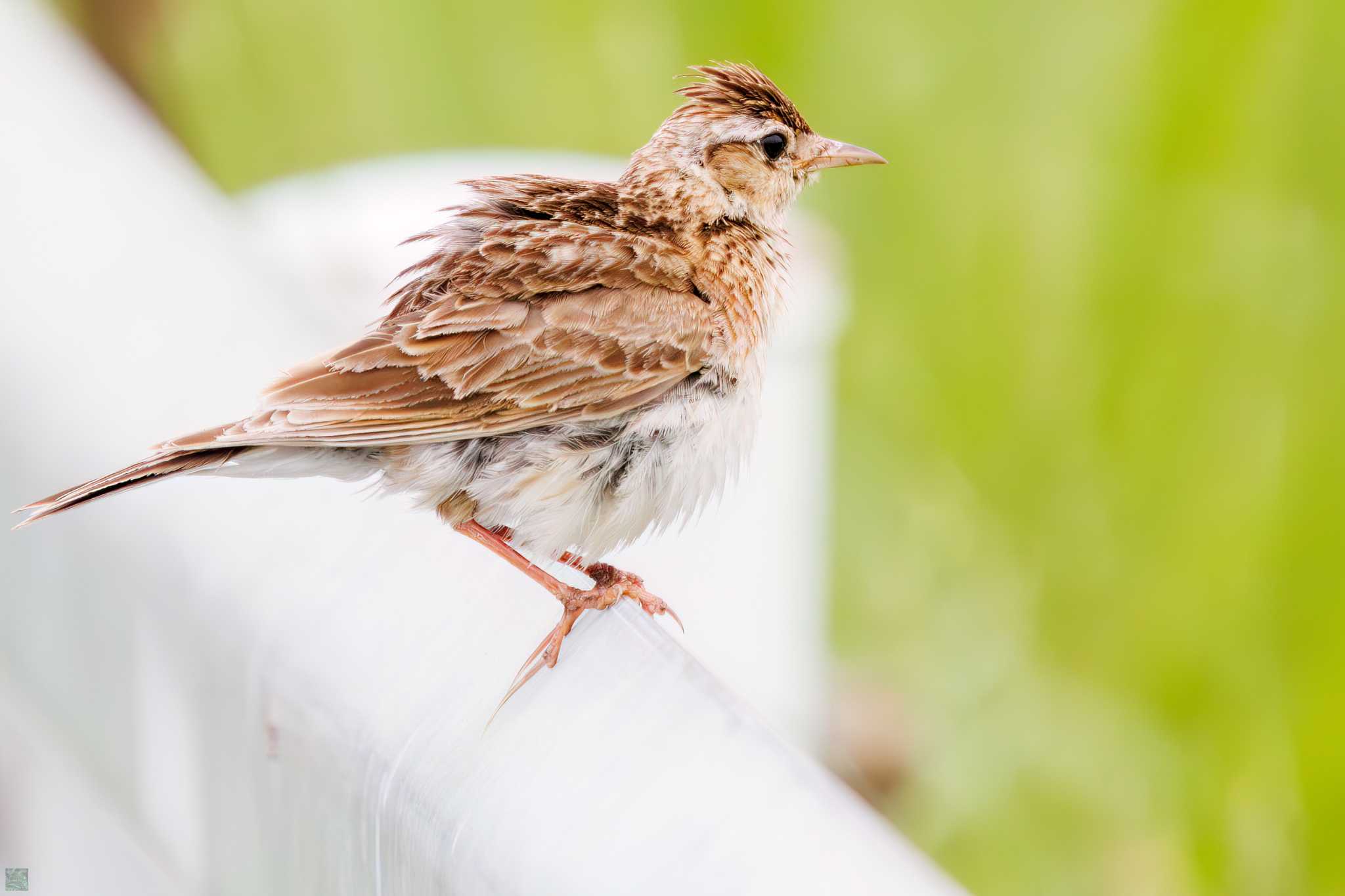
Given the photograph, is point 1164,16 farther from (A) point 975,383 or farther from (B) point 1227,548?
(B) point 1227,548

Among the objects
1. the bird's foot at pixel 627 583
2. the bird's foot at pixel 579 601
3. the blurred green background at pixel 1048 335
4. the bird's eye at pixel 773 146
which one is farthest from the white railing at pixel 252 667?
the blurred green background at pixel 1048 335

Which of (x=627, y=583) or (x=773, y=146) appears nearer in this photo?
(x=627, y=583)

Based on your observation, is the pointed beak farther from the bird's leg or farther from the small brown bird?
the bird's leg

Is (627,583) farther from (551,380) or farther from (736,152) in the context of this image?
(736,152)

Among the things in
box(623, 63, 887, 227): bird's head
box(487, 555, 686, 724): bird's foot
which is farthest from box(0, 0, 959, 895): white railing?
box(623, 63, 887, 227): bird's head

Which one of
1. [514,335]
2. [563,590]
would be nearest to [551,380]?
[514,335]

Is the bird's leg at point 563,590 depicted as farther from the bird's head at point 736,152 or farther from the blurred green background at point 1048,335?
the blurred green background at point 1048,335

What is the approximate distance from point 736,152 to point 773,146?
0.20ft

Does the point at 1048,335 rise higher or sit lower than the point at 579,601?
higher

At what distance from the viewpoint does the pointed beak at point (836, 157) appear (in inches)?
73.4

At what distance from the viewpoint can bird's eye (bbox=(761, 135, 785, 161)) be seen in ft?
5.99

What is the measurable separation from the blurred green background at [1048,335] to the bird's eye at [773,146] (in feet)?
2.35

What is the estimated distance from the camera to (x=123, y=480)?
104 centimetres

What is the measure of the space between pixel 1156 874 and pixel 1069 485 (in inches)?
29.8
